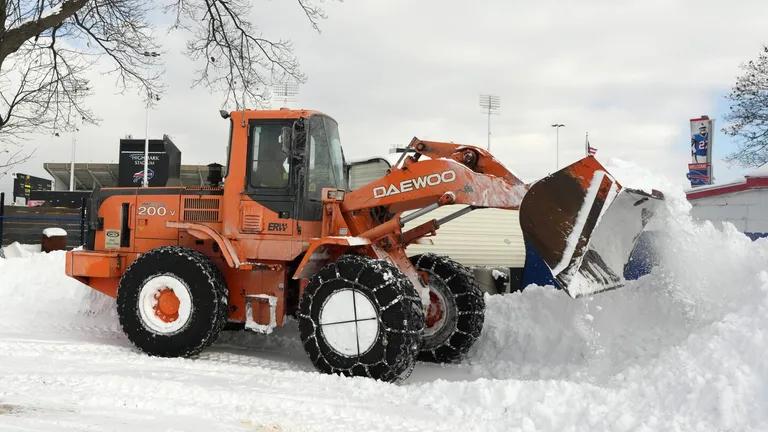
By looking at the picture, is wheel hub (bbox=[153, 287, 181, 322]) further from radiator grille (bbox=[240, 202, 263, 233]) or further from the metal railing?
the metal railing

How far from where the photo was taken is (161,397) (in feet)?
16.4

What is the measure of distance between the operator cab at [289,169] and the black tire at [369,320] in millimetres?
940

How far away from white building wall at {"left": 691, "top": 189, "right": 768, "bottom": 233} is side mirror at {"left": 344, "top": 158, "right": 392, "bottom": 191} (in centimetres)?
769

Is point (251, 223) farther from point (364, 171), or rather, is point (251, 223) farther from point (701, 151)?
point (701, 151)

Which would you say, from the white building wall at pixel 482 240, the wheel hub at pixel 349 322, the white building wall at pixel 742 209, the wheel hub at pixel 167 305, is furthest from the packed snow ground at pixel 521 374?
the white building wall at pixel 742 209

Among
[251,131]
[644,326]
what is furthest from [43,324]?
[644,326]

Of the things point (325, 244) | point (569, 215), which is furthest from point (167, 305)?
point (569, 215)

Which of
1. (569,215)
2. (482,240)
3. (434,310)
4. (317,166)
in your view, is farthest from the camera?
(482,240)

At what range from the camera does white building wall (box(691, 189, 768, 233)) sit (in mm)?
14047

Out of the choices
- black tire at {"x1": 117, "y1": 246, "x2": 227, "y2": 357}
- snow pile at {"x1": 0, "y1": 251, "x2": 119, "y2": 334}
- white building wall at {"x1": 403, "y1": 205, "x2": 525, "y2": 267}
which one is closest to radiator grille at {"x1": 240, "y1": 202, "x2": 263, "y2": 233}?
black tire at {"x1": 117, "y1": 246, "x2": 227, "y2": 357}

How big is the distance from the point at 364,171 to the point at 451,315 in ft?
9.25

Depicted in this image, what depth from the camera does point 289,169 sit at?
278 inches

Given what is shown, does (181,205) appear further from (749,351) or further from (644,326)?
(749,351)

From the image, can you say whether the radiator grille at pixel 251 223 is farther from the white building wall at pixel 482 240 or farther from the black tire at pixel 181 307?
the white building wall at pixel 482 240
